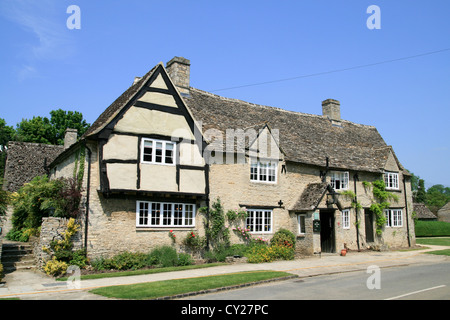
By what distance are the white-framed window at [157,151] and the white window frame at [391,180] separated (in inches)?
705

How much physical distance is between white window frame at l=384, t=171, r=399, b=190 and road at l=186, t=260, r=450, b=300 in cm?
1419

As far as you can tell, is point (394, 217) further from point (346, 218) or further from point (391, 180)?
point (346, 218)

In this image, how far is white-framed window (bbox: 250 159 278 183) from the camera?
21672 mm

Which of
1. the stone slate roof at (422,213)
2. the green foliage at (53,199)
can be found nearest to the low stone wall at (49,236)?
the green foliage at (53,199)

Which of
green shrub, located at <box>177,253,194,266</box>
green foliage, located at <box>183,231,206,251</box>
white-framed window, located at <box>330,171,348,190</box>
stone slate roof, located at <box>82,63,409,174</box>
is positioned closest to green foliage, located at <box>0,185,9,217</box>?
stone slate roof, located at <box>82,63,409,174</box>

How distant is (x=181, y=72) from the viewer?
23891mm

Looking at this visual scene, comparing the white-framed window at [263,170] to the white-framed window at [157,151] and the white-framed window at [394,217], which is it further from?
the white-framed window at [394,217]

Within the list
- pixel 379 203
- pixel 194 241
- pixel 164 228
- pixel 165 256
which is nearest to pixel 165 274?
pixel 165 256

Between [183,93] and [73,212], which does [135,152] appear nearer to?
[73,212]

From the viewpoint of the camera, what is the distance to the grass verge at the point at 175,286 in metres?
10.7

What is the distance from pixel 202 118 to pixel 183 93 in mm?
2811

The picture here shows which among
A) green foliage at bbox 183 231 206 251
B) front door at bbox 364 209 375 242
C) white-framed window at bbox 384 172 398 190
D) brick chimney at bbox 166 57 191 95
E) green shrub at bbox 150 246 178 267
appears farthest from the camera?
white-framed window at bbox 384 172 398 190

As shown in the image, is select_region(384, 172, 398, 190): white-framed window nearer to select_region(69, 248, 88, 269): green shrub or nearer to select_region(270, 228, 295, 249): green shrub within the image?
select_region(270, 228, 295, 249): green shrub

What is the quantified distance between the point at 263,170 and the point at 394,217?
42.4 ft
